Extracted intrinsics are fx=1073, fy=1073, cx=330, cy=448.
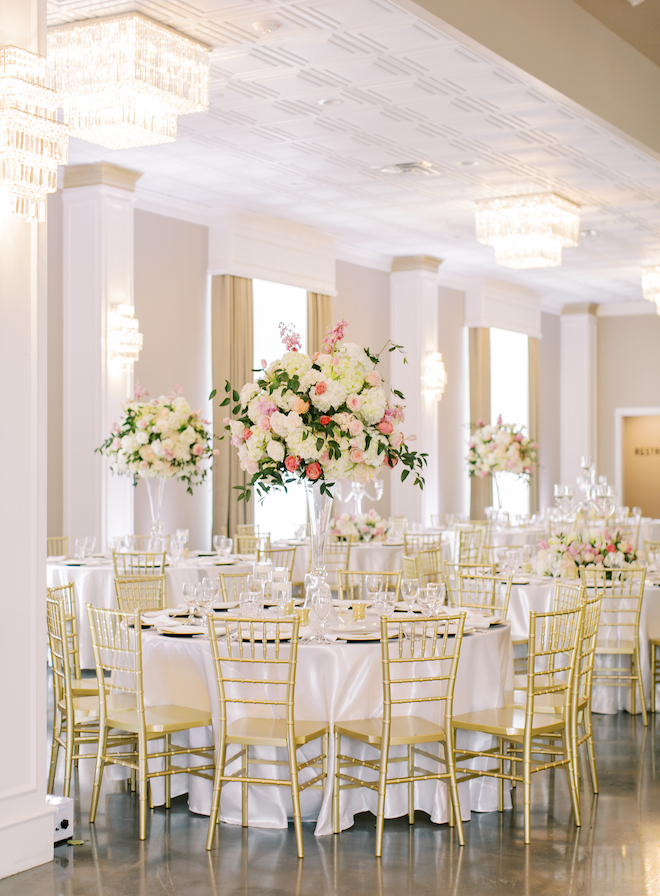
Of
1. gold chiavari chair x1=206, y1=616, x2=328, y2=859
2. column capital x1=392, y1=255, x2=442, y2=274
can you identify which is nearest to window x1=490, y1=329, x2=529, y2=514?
column capital x1=392, y1=255, x2=442, y2=274

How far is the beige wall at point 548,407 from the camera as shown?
18922 mm

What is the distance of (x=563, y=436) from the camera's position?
19.3 m

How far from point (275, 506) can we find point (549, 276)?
20.0ft

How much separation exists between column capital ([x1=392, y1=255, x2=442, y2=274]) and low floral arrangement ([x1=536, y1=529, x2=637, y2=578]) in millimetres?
7448

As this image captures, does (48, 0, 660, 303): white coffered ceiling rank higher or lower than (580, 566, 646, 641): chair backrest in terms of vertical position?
higher

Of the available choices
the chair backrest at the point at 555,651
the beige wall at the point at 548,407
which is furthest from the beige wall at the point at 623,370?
the chair backrest at the point at 555,651

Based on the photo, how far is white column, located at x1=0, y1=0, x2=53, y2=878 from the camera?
14.8 feet

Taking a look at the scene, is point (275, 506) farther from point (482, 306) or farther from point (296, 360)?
point (296, 360)

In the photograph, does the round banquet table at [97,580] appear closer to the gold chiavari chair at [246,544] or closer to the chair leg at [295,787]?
the gold chiavari chair at [246,544]

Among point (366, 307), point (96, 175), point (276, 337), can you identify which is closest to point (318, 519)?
point (96, 175)

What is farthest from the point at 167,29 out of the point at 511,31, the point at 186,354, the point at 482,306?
the point at 482,306

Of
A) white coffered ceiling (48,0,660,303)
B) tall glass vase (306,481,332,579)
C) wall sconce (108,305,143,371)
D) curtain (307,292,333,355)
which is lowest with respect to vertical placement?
tall glass vase (306,481,332,579)

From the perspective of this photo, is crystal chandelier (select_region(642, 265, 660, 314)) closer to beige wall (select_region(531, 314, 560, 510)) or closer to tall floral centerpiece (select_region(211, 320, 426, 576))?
beige wall (select_region(531, 314, 560, 510))

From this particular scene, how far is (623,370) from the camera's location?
19219 mm
